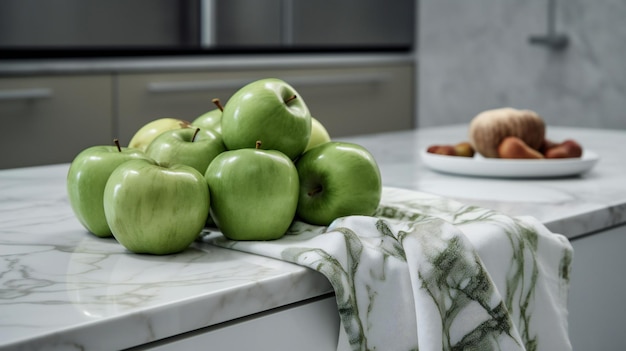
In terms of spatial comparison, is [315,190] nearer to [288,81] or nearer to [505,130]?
[505,130]

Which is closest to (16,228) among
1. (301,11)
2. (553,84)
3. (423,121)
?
(301,11)

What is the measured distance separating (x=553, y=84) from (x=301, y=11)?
3.37ft

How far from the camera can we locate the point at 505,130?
4.71 feet

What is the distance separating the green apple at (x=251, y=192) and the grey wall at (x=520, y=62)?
2637mm

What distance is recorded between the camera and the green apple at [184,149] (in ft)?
3.01

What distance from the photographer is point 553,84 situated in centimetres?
341

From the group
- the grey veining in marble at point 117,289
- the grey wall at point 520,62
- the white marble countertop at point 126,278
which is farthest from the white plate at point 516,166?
the grey wall at point 520,62

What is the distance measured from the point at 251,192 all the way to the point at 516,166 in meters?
0.63

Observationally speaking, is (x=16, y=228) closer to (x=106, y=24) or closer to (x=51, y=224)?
(x=51, y=224)

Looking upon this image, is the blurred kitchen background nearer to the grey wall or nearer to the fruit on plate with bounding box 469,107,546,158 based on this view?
the grey wall

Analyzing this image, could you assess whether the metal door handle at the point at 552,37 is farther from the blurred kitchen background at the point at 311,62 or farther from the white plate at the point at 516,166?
the white plate at the point at 516,166

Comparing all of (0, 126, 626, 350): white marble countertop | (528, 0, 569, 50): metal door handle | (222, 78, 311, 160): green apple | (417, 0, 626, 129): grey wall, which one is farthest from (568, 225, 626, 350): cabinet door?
(528, 0, 569, 50): metal door handle

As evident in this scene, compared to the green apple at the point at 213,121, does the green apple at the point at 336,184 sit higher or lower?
lower

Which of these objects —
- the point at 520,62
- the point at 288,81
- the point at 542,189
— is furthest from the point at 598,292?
the point at 520,62
